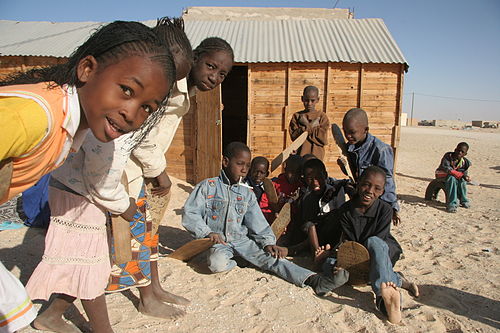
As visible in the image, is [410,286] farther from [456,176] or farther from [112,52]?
[456,176]

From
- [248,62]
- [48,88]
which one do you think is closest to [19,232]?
[48,88]

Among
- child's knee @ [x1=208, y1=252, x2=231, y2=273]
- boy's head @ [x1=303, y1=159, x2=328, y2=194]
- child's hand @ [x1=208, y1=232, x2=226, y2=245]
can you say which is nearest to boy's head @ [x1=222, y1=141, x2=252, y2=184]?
child's hand @ [x1=208, y1=232, x2=226, y2=245]

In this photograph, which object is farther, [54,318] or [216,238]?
[216,238]

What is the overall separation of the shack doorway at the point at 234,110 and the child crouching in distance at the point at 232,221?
27.1ft

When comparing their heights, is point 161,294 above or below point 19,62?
below

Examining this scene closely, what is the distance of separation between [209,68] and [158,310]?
5.63ft

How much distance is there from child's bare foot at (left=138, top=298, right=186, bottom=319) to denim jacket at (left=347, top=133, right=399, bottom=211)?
86.7 inches

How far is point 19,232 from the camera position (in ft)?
14.2

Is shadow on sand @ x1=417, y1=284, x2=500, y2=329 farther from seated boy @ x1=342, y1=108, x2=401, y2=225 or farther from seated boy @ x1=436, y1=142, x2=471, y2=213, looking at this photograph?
seated boy @ x1=436, y1=142, x2=471, y2=213

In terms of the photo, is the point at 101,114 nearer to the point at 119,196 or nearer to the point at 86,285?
the point at 119,196

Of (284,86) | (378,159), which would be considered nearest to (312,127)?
(378,159)

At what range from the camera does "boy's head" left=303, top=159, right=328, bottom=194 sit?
419 cm

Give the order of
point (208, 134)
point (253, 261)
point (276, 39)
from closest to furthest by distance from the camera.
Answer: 1. point (253, 261)
2. point (208, 134)
3. point (276, 39)

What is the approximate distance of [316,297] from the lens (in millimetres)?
3008
